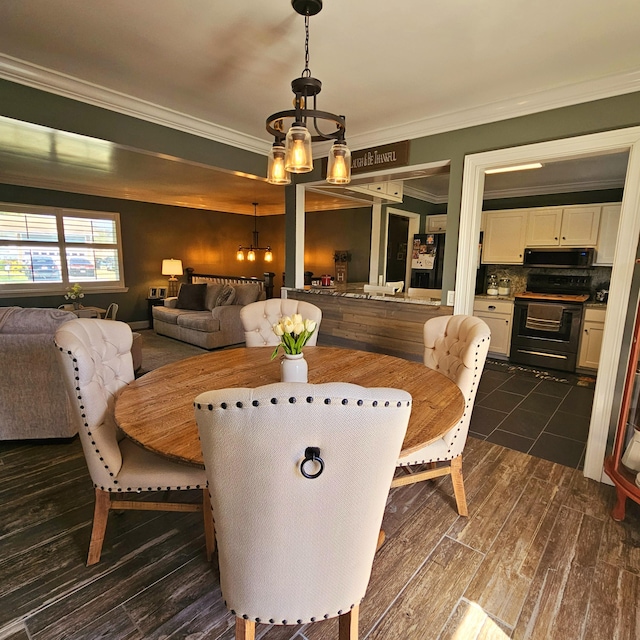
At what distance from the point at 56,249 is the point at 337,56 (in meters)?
6.15

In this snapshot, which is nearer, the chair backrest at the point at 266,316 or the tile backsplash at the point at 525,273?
the chair backrest at the point at 266,316

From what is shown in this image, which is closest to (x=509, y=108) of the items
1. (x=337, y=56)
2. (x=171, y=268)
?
(x=337, y=56)

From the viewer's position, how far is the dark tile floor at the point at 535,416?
272cm

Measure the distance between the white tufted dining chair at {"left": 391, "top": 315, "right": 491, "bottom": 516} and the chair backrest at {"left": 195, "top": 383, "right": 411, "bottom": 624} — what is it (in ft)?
2.31

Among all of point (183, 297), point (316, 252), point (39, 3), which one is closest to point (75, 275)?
point (183, 297)

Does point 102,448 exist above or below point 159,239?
below

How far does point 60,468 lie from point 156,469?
1.35 meters

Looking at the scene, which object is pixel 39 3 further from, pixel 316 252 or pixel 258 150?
pixel 316 252

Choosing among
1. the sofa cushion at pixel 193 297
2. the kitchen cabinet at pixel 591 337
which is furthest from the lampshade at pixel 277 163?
the sofa cushion at pixel 193 297

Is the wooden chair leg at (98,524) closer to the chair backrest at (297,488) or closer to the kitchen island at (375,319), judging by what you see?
the chair backrest at (297,488)

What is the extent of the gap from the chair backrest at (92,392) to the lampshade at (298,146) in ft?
3.83

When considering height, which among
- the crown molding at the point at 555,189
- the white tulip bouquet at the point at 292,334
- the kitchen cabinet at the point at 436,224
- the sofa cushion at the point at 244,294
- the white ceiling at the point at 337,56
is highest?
the white ceiling at the point at 337,56

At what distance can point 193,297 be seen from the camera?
6.14 m

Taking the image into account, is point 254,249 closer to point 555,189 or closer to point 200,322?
point 200,322
